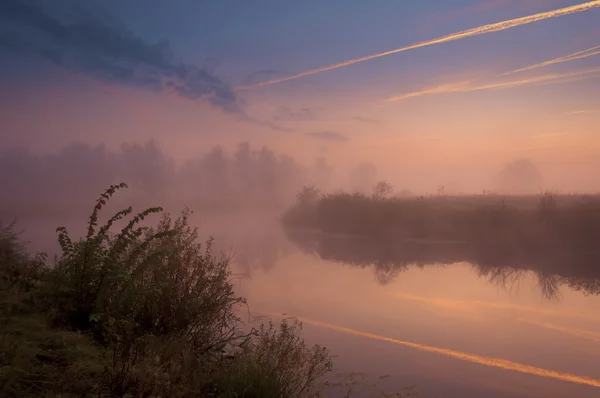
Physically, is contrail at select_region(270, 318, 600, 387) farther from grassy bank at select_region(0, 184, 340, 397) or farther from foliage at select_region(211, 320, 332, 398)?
foliage at select_region(211, 320, 332, 398)

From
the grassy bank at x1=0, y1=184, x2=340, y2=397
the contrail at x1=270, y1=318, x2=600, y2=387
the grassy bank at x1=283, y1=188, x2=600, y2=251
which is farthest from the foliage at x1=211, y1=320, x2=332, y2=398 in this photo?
the grassy bank at x1=283, y1=188, x2=600, y2=251

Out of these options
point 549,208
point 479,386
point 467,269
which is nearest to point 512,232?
point 549,208

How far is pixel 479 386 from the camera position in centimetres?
770

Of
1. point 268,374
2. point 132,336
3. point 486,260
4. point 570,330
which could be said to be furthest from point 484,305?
point 132,336

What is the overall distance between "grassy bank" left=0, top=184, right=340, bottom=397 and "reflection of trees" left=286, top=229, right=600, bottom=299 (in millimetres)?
10703

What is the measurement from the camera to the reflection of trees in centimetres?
1806

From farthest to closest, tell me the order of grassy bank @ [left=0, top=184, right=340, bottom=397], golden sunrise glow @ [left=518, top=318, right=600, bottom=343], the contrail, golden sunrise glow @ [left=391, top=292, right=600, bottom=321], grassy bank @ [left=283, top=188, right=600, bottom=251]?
grassy bank @ [left=283, top=188, right=600, bottom=251] → golden sunrise glow @ [left=391, top=292, right=600, bottom=321] → golden sunrise glow @ [left=518, top=318, right=600, bottom=343] → the contrail → grassy bank @ [left=0, top=184, right=340, bottom=397]

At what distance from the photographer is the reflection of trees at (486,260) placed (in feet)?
59.3

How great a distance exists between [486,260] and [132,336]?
20.4m

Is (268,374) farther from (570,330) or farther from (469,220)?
(469,220)

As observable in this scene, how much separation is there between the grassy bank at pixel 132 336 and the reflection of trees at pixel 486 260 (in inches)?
421

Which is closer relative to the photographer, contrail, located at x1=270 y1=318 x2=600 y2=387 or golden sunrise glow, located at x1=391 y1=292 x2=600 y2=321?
contrail, located at x1=270 y1=318 x2=600 y2=387

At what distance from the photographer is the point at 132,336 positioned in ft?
20.5

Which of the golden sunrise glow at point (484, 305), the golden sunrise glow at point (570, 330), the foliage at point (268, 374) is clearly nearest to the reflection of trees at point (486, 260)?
the golden sunrise glow at point (484, 305)
